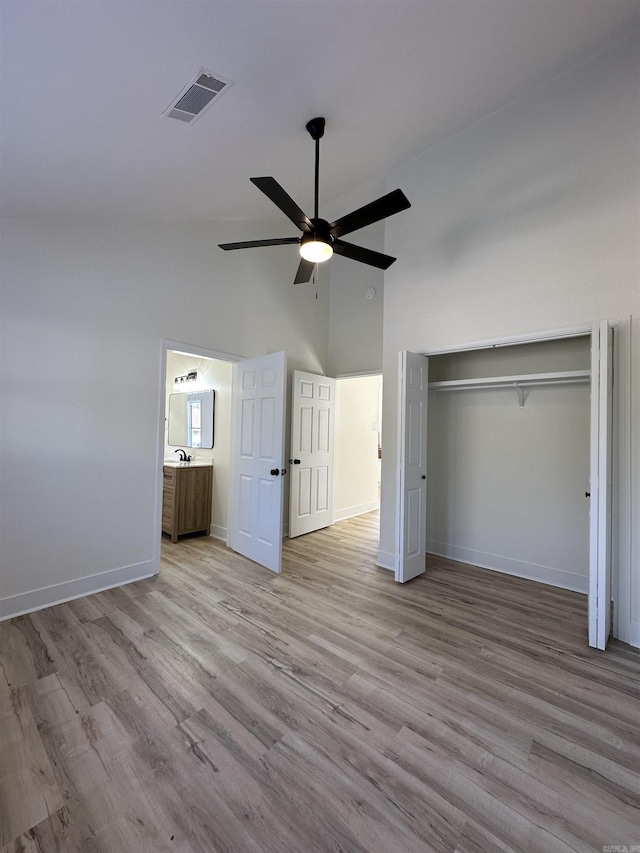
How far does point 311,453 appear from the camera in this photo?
488 centimetres

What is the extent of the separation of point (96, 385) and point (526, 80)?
4.27m

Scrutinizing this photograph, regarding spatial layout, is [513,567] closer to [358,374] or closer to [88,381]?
[358,374]

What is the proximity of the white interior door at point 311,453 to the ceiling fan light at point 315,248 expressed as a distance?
2.18m

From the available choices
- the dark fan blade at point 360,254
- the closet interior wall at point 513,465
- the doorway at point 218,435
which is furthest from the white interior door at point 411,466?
the doorway at point 218,435

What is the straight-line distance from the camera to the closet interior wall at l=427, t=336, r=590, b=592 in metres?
3.32

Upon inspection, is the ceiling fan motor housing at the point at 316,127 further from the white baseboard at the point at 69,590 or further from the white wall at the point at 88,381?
the white baseboard at the point at 69,590

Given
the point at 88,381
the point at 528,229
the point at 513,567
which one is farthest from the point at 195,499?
the point at 528,229

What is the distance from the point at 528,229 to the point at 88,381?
389 cm

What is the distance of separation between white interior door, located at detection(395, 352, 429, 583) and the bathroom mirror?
2.58 metres

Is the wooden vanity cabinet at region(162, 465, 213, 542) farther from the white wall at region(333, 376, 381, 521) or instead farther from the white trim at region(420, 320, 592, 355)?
the white trim at region(420, 320, 592, 355)

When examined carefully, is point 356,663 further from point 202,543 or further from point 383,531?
point 202,543

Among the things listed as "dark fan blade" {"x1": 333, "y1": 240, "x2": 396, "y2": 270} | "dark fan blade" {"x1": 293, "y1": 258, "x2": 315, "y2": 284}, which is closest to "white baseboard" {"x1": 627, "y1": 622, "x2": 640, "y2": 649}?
"dark fan blade" {"x1": 333, "y1": 240, "x2": 396, "y2": 270}

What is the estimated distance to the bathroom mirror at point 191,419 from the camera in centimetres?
476

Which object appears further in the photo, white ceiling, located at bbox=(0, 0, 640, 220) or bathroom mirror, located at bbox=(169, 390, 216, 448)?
bathroom mirror, located at bbox=(169, 390, 216, 448)
